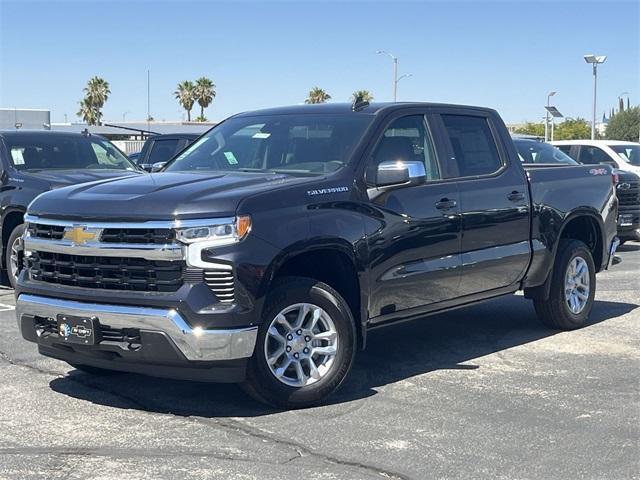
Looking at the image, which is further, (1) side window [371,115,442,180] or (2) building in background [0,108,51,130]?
(2) building in background [0,108,51,130]

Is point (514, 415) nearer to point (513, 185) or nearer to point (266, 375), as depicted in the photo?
point (266, 375)

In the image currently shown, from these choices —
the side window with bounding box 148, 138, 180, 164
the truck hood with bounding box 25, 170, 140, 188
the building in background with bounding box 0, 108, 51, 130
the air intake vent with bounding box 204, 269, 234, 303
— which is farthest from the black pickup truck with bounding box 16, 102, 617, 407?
the building in background with bounding box 0, 108, 51, 130

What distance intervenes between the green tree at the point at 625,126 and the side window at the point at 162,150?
53622 millimetres

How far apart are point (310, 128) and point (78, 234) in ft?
6.38

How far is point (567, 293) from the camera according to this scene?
26.5 ft

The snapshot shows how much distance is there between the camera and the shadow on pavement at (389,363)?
5.78 m

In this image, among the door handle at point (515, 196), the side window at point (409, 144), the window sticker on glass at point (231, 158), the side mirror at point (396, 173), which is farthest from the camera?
→ the door handle at point (515, 196)

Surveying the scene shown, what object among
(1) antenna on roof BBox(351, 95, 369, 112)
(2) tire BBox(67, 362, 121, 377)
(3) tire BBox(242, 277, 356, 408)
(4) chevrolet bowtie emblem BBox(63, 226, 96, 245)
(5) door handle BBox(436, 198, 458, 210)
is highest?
(1) antenna on roof BBox(351, 95, 369, 112)

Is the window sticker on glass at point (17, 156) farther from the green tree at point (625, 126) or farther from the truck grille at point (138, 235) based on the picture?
the green tree at point (625, 126)

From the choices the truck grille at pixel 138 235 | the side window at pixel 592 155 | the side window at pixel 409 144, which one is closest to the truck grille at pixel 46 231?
the truck grille at pixel 138 235

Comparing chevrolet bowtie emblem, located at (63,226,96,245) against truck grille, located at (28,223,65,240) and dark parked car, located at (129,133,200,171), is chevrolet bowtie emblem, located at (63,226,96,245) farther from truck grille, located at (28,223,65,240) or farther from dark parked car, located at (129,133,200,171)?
dark parked car, located at (129,133,200,171)

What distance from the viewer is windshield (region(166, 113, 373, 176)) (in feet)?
20.6

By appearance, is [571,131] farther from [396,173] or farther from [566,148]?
[396,173]

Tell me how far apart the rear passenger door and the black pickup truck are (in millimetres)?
15
